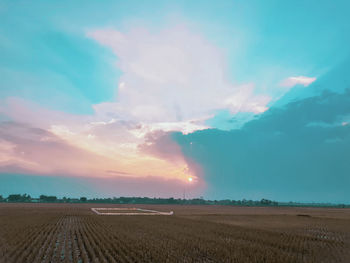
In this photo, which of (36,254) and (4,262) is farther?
(36,254)

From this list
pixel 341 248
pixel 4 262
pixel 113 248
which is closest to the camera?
pixel 4 262

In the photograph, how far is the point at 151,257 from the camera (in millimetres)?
20922

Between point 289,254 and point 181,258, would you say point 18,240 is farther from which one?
point 289,254

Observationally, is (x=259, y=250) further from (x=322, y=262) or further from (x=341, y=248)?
(x=341, y=248)

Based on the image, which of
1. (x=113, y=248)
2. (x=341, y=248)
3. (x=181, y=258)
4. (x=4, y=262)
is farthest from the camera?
(x=341, y=248)

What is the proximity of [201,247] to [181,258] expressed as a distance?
549 cm

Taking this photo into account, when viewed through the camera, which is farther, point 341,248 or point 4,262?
point 341,248

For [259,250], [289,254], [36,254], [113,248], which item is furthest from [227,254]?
[36,254]

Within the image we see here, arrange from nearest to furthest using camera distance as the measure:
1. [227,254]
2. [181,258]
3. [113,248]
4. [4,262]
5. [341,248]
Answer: [4,262]
[181,258]
[227,254]
[113,248]
[341,248]

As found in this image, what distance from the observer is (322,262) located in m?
20.9

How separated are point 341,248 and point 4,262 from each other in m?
30.6

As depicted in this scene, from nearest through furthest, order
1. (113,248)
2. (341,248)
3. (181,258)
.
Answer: (181,258), (113,248), (341,248)

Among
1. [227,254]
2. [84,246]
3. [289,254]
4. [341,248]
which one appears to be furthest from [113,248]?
[341,248]

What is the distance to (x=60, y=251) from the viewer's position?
76.0 ft
